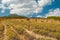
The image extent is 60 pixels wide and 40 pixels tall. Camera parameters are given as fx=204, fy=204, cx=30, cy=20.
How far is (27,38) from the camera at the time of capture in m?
66.6

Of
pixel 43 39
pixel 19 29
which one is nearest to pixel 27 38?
pixel 43 39

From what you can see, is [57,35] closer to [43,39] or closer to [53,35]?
[53,35]

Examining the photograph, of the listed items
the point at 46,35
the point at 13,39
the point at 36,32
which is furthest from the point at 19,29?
the point at 13,39

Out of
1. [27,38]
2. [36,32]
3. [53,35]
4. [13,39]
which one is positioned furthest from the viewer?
[36,32]

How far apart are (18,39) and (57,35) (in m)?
14.0

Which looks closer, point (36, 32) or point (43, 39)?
point (43, 39)

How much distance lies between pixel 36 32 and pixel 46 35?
22.8 feet

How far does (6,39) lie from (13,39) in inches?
99.8

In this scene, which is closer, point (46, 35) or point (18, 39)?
point (18, 39)

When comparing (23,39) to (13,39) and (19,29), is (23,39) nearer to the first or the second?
(13,39)

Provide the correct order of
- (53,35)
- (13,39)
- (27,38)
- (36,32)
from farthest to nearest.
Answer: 1. (36,32)
2. (53,35)
3. (27,38)
4. (13,39)

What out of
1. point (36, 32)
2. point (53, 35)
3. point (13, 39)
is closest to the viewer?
point (13, 39)

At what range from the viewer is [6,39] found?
63469 mm

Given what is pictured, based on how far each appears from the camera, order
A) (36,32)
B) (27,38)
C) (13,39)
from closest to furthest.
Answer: (13,39) → (27,38) → (36,32)
